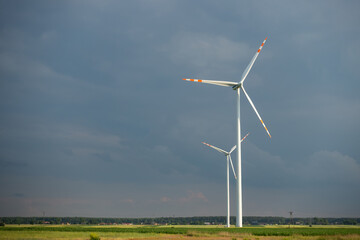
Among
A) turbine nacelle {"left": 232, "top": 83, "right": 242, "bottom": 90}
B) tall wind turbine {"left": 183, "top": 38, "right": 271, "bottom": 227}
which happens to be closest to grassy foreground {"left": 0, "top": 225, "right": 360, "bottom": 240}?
tall wind turbine {"left": 183, "top": 38, "right": 271, "bottom": 227}

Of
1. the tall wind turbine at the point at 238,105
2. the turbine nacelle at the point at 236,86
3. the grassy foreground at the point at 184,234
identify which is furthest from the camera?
the turbine nacelle at the point at 236,86

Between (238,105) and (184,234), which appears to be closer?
(184,234)

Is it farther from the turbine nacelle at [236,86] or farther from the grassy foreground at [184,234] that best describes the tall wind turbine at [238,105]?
the grassy foreground at [184,234]

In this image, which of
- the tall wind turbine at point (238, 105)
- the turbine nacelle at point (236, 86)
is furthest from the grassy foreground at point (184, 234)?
the turbine nacelle at point (236, 86)

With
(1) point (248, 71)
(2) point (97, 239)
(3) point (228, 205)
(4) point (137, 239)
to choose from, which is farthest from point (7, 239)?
(3) point (228, 205)

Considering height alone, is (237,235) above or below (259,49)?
below

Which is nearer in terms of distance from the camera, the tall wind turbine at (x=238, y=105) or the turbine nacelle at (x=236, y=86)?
the tall wind turbine at (x=238, y=105)

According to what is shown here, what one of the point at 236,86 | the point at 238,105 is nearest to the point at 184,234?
the point at 238,105

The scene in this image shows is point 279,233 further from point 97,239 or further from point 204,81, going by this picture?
point 97,239

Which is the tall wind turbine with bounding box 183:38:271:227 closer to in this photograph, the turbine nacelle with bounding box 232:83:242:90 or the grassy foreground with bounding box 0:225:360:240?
the turbine nacelle with bounding box 232:83:242:90

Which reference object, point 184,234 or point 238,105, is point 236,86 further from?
point 184,234

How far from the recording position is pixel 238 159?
284 ft

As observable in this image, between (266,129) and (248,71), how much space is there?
16529 millimetres

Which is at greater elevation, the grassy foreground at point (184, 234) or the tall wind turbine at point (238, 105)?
the tall wind turbine at point (238, 105)
